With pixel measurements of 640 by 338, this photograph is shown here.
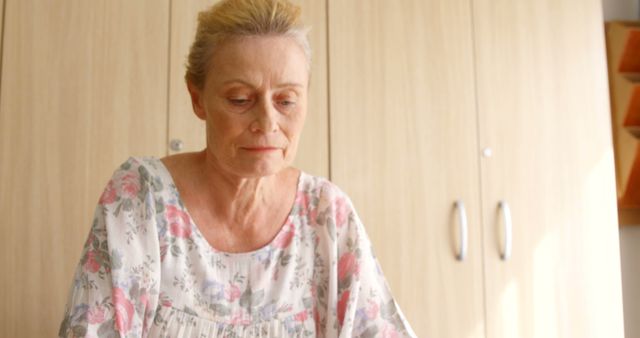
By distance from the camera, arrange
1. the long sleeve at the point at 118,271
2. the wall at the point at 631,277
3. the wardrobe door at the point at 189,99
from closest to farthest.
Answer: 1. the long sleeve at the point at 118,271
2. the wardrobe door at the point at 189,99
3. the wall at the point at 631,277

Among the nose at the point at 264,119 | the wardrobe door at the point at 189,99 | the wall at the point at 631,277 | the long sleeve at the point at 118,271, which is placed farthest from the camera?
the wall at the point at 631,277

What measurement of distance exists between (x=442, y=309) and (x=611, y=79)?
1.19 m

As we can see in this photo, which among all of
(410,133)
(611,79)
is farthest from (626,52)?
(410,133)

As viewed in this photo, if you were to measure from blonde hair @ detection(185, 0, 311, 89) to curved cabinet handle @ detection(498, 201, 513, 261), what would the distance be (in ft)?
4.16

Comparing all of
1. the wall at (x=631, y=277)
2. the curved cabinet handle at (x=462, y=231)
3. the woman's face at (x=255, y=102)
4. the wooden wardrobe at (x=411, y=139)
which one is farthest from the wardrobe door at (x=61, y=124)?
the wall at (x=631, y=277)

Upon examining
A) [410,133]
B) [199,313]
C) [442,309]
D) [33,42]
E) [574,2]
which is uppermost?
[574,2]

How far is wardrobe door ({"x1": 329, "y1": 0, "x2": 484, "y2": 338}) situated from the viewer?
2.13 meters

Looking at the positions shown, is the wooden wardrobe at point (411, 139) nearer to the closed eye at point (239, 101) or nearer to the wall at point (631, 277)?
the wall at point (631, 277)

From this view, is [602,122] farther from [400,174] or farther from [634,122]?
[400,174]

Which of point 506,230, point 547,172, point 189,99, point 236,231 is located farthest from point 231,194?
point 547,172

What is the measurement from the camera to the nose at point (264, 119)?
3.68 feet

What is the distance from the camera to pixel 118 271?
1.03m

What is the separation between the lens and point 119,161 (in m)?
1.95

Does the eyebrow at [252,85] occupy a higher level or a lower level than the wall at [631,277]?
higher
